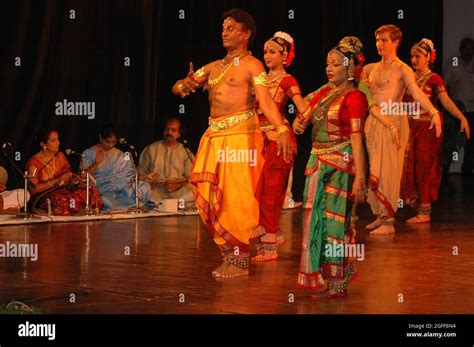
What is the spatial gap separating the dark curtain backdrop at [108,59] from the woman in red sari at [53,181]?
651mm

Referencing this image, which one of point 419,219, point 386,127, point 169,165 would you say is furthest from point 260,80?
point 169,165

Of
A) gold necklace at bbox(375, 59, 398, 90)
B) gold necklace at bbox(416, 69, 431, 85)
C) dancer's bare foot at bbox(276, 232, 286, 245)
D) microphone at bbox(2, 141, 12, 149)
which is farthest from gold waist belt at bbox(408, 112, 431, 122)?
microphone at bbox(2, 141, 12, 149)

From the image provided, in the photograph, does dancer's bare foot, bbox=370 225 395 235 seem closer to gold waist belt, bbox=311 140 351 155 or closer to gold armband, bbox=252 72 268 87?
gold armband, bbox=252 72 268 87

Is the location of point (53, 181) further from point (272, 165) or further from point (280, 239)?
point (272, 165)

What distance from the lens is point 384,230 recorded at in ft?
33.0

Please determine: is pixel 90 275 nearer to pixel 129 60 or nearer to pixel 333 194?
pixel 333 194

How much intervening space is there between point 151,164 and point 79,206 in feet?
4.24

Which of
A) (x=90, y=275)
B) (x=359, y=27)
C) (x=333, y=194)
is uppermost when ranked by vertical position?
(x=359, y=27)

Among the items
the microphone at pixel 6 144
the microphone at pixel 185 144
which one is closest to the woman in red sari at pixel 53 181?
the microphone at pixel 6 144

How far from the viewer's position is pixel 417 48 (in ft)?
36.2

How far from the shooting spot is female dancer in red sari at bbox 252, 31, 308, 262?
8305 mm

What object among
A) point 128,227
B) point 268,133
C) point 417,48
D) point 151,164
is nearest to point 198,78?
point 268,133

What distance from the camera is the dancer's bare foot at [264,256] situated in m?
8.20

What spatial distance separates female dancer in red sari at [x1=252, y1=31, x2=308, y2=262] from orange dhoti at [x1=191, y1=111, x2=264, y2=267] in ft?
2.62
